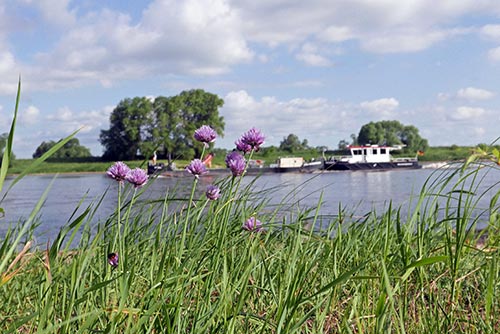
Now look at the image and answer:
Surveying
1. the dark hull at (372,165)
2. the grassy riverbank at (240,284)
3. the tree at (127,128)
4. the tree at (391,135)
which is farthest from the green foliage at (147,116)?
the grassy riverbank at (240,284)

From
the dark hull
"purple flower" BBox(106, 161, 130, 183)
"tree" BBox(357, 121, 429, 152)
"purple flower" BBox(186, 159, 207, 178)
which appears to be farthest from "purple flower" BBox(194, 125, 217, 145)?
"tree" BBox(357, 121, 429, 152)

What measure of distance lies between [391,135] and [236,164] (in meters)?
83.4

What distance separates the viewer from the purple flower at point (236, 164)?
1.96 m

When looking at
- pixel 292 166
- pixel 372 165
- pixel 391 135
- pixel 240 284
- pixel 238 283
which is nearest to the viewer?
pixel 238 283

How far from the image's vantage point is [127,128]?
62.9m

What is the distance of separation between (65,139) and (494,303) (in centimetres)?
166

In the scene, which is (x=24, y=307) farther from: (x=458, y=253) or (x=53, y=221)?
(x=53, y=221)

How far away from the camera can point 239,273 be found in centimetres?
215

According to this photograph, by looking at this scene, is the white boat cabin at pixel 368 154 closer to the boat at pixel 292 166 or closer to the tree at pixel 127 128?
the boat at pixel 292 166

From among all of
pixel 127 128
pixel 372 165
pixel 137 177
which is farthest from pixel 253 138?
pixel 127 128

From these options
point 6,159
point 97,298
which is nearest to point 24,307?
point 97,298

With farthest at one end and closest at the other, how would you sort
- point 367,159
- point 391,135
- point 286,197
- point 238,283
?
point 391,135, point 367,159, point 286,197, point 238,283

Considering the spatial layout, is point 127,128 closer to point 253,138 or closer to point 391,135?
point 391,135

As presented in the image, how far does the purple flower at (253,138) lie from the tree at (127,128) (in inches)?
2393
